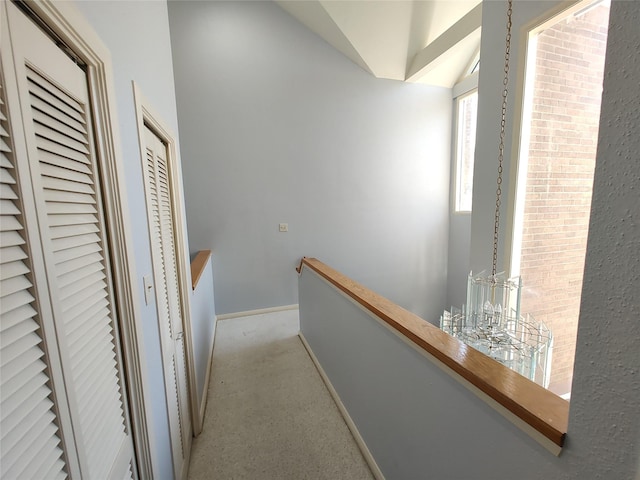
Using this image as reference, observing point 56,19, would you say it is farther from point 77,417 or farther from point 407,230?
point 407,230

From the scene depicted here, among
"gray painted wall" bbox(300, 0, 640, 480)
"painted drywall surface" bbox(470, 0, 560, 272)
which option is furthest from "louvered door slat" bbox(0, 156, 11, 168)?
"painted drywall surface" bbox(470, 0, 560, 272)

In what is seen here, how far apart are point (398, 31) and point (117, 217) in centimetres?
382

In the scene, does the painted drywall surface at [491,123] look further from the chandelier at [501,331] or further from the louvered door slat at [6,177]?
the louvered door slat at [6,177]

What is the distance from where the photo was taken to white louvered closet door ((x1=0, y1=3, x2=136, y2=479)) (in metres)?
0.49

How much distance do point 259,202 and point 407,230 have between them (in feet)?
7.43

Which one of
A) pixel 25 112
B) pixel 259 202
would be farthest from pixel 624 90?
pixel 259 202

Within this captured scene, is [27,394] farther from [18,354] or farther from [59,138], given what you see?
[59,138]

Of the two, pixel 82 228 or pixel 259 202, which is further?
pixel 259 202

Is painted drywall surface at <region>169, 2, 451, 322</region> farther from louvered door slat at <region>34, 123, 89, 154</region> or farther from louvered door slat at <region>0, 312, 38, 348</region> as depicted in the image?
louvered door slat at <region>0, 312, 38, 348</region>

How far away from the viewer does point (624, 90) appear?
0.41m

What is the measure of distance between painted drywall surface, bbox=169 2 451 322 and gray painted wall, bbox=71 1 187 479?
7.01ft

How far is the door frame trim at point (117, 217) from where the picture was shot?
0.66m

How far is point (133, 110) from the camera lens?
3.16ft

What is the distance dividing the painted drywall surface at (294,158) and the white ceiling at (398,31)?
19 cm
